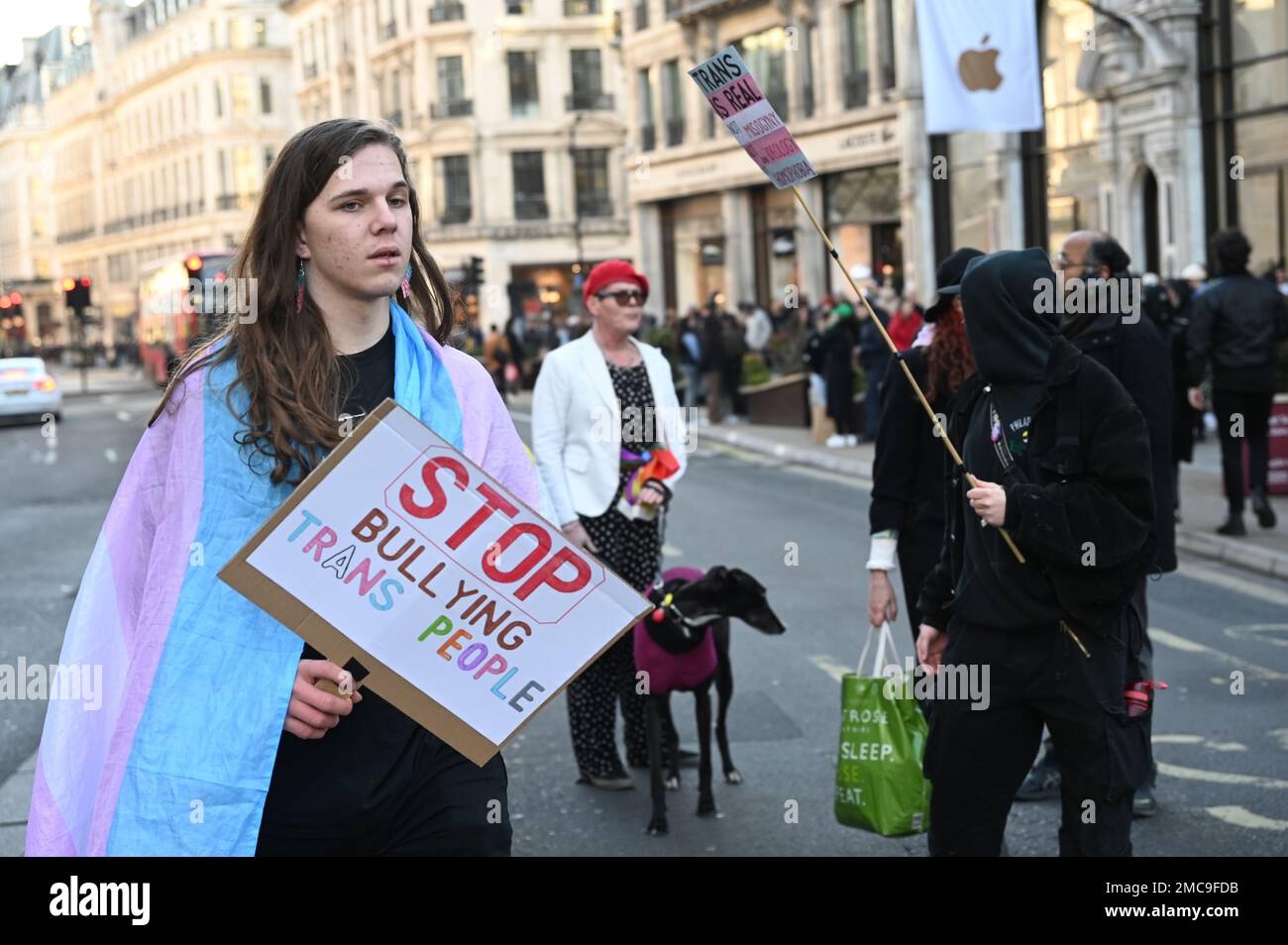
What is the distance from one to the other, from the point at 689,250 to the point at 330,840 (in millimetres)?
A: 43480

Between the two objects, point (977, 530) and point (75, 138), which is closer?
point (977, 530)

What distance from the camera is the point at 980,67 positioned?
17781mm

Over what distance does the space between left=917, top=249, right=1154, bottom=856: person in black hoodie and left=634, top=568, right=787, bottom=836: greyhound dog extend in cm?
220

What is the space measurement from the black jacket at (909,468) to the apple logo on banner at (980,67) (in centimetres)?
1292

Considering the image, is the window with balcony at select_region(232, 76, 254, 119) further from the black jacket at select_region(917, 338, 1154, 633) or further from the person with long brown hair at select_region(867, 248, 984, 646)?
the black jacket at select_region(917, 338, 1154, 633)

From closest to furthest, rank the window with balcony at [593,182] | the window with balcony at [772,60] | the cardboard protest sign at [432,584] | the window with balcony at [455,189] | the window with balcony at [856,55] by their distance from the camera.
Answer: the cardboard protest sign at [432,584], the window with balcony at [856,55], the window with balcony at [772,60], the window with balcony at [455,189], the window with balcony at [593,182]

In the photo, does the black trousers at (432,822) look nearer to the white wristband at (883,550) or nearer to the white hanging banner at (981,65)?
the white wristband at (883,550)

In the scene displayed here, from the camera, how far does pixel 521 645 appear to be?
2906mm

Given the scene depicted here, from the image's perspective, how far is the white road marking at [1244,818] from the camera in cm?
580

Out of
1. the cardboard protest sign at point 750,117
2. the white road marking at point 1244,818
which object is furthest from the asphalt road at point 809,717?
the cardboard protest sign at point 750,117

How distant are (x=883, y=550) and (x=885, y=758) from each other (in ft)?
A: 2.36
